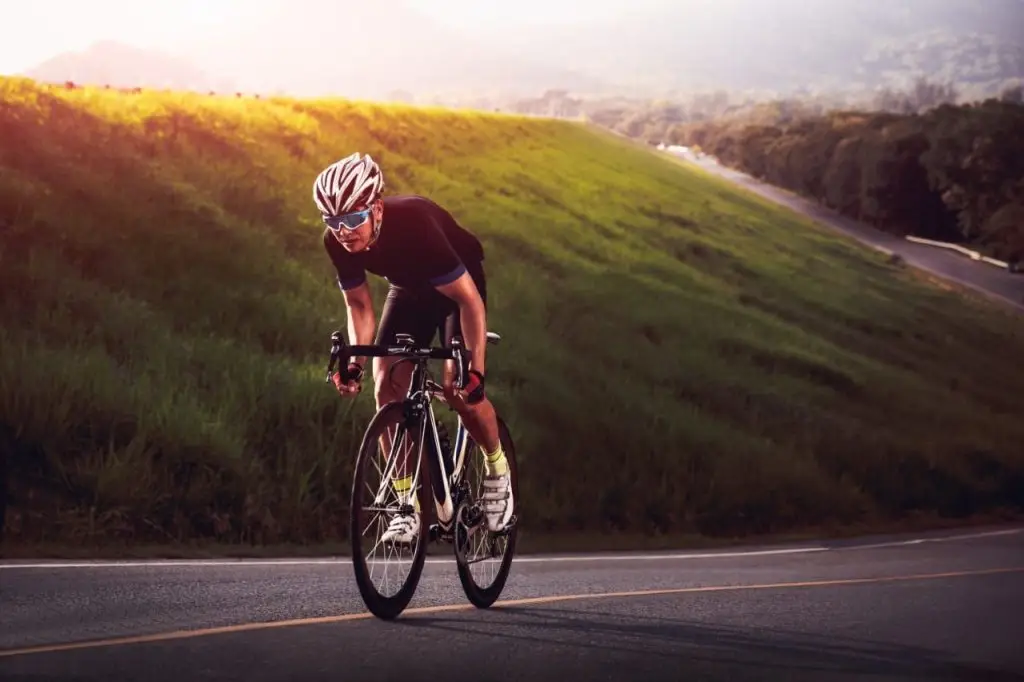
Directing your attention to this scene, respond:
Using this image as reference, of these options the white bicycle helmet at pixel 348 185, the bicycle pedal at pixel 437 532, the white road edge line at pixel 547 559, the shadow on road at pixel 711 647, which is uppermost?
the white bicycle helmet at pixel 348 185

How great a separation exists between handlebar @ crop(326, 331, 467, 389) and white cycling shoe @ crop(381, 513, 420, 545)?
2.34 ft

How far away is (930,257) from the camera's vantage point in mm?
48781

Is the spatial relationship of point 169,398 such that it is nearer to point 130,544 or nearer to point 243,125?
point 130,544

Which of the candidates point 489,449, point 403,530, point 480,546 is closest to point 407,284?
point 489,449

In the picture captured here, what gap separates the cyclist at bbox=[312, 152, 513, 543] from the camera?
25.0 ft

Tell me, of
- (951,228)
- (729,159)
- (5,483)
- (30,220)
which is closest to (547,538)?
(5,483)

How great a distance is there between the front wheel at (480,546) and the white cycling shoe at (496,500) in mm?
44

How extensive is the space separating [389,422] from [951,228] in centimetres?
4570

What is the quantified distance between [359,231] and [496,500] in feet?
5.48

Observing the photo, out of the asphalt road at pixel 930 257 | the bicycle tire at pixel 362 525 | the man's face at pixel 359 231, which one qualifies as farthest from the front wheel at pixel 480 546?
the asphalt road at pixel 930 257

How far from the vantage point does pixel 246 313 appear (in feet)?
68.3

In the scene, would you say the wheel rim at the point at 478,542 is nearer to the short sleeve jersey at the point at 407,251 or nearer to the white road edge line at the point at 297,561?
the short sleeve jersey at the point at 407,251

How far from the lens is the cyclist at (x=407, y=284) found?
763 centimetres

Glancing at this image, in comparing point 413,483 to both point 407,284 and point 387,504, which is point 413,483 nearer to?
point 387,504
